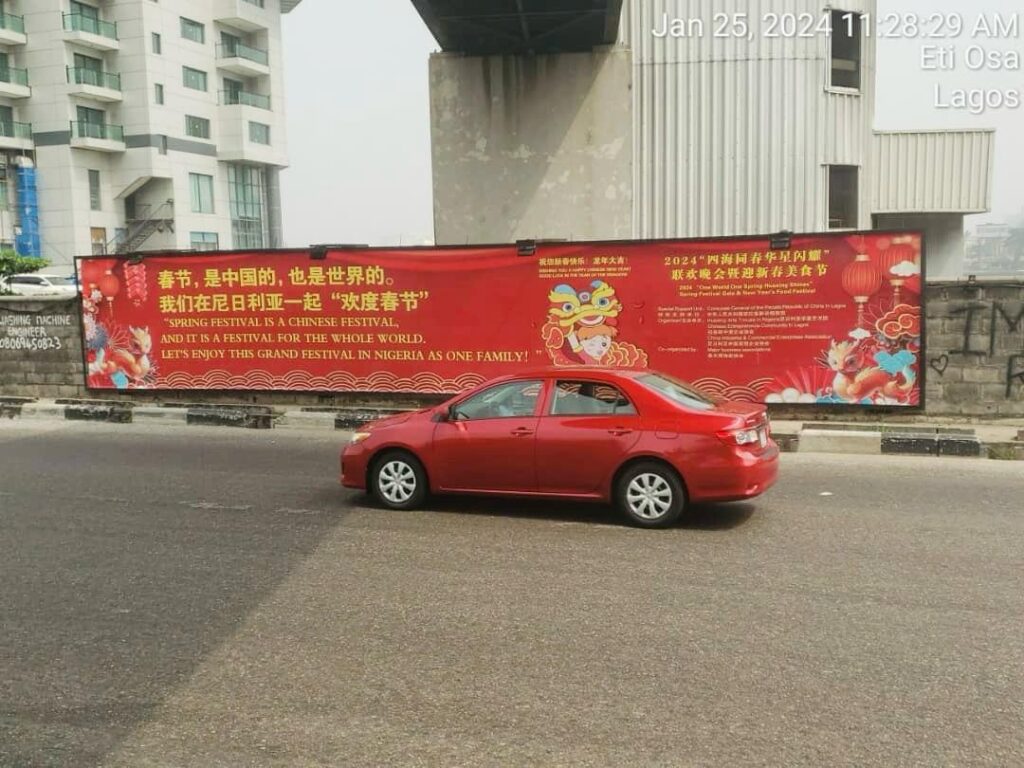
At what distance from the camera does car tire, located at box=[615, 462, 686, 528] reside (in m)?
7.23

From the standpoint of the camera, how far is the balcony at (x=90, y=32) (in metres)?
54.2

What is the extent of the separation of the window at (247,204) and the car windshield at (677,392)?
205ft

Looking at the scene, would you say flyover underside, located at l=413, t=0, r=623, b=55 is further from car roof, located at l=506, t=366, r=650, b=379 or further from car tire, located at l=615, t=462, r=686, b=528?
car tire, located at l=615, t=462, r=686, b=528

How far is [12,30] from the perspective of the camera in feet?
Result: 176

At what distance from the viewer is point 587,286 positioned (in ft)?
41.2

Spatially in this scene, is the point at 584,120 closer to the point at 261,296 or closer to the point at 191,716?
the point at 261,296

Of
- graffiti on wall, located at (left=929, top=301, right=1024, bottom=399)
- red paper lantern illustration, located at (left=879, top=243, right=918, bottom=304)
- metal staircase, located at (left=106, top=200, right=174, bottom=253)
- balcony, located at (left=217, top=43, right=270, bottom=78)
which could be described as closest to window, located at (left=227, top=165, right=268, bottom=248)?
metal staircase, located at (left=106, top=200, right=174, bottom=253)

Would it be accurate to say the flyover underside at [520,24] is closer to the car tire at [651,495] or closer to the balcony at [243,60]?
the car tire at [651,495]

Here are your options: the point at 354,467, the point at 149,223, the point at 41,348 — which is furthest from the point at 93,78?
the point at 354,467

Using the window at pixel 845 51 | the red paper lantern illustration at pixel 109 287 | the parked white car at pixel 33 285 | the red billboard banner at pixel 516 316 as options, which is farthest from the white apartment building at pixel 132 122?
the window at pixel 845 51

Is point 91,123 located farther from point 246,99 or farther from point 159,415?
point 159,415

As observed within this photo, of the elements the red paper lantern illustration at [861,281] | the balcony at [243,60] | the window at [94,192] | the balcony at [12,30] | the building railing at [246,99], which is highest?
the balcony at [243,60]

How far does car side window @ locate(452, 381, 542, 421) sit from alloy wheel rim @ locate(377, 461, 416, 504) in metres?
0.66

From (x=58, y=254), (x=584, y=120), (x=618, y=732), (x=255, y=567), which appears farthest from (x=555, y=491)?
(x=58, y=254)
